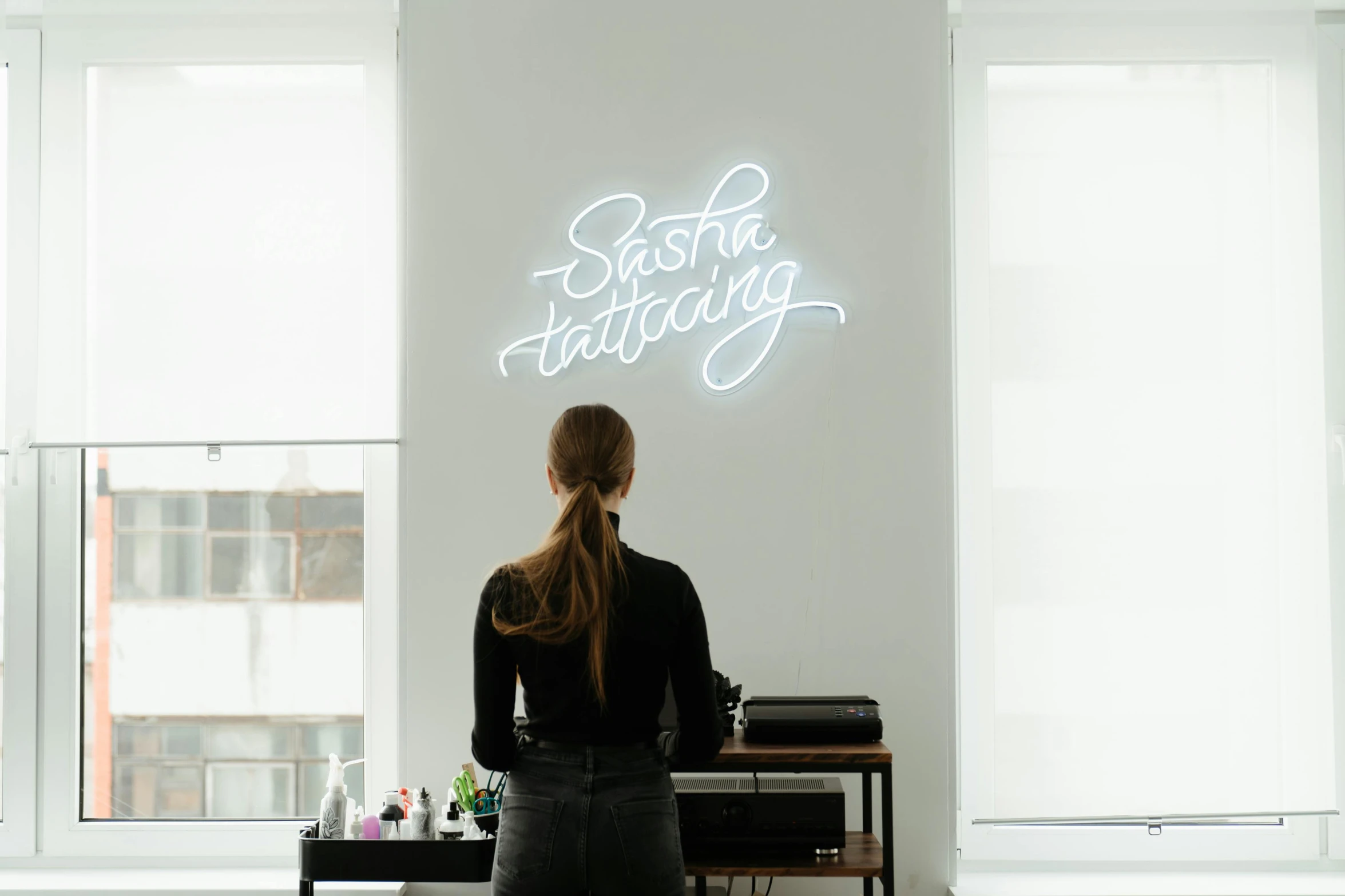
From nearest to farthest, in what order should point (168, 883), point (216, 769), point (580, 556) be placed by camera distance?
1. point (580, 556)
2. point (168, 883)
3. point (216, 769)

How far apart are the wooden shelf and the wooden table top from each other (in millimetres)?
197

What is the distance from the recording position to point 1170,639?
8.80 feet

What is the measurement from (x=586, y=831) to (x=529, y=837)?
0.10 metres


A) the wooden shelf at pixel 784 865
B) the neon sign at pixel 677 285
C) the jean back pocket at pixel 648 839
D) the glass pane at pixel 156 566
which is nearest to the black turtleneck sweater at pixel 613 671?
the jean back pocket at pixel 648 839

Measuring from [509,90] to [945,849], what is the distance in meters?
2.18

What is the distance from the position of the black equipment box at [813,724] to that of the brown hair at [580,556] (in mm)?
729

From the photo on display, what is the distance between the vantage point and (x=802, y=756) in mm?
2252

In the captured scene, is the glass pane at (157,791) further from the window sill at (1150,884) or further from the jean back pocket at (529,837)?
the window sill at (1150,884)

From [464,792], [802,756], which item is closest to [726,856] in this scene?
[802,756]

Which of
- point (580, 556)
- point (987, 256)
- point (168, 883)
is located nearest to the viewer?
point (580, 556)

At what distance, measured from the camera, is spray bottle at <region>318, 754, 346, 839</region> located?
2.36 m

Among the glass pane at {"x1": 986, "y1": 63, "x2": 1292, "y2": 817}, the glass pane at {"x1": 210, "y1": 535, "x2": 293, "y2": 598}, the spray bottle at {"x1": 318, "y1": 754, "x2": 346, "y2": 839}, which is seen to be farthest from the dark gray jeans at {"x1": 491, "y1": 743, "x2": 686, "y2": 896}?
the glass pane at {"x1": 210, "y1": 535, "x2": 293, "y2": 598}

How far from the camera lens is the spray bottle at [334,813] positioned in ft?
7.75

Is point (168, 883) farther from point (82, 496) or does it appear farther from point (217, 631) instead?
point (82, 496)
